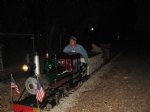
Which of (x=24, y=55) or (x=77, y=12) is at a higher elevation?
(x=77, y=12)

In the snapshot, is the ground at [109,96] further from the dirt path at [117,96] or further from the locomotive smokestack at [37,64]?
the locomotive smokestack at [37,64]

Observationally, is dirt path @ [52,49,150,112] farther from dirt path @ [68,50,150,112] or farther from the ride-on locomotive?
the ride-on locomotive

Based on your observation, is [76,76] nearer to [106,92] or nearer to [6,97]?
[106,92]

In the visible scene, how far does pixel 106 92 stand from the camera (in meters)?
9.80

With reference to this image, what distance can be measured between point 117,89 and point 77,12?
32.3ft

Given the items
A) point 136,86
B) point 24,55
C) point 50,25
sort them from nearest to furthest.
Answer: point 136,86
point 24,55
point 50,25

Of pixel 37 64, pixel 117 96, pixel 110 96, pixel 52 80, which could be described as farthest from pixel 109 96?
pixel 37 64

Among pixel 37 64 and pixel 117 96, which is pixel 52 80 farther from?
pixel 117 96

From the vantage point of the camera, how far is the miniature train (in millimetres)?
7121

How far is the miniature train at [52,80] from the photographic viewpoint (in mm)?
7121

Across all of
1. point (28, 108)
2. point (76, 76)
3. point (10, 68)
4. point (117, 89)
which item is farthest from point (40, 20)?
point (28, 108)

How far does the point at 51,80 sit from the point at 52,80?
69 mm

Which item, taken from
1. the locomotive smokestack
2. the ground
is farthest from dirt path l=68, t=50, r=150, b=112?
the locomotive smokestack

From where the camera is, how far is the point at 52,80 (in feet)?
26.0
